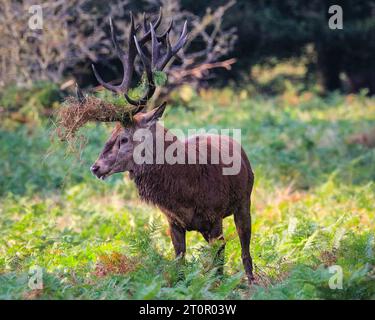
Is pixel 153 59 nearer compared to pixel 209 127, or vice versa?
pixel 153 59

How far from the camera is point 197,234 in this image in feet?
37.8

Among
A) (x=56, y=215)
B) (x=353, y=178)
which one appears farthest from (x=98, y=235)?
(x=353, y=178)

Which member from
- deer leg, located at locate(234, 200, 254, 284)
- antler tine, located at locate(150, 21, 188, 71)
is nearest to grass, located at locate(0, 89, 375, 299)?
deer leg, located at locate(234, 200, 254, 284)

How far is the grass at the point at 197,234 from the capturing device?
7.39m

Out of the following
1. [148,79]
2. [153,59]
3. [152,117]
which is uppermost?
[153,59]

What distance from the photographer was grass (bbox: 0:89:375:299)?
291 inches

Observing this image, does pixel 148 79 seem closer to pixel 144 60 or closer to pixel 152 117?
pixel 144 60

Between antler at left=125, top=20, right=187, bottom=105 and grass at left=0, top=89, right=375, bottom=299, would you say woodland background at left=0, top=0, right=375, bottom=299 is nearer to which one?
grass at left=0, top=89, right=375, bottom=299

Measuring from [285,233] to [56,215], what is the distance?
4041mm

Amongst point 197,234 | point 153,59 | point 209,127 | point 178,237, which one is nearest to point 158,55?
point 153,59

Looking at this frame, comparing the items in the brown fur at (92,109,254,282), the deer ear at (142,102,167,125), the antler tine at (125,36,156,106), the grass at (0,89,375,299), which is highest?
the antler tine at (125,36,156,106)

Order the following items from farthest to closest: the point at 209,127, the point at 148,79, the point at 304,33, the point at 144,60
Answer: the point at 304,33 → the point at 209,127 → the point at 148,79 → the point at 144,60

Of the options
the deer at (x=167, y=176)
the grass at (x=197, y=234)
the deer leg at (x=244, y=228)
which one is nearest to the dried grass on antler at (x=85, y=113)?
the deer at (x=167, y=176)

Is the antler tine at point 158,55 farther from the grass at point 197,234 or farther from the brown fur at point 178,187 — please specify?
the grass at point 197,234
